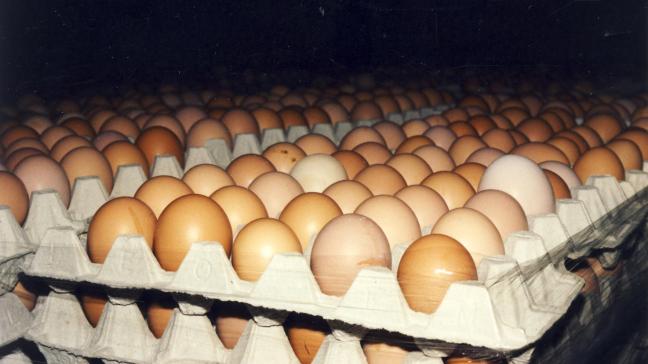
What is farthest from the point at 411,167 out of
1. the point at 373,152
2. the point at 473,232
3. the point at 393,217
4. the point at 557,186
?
the point at 473,232

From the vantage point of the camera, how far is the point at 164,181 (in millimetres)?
2598

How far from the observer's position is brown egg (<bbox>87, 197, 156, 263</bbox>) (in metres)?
2.30

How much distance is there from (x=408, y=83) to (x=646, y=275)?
430cm

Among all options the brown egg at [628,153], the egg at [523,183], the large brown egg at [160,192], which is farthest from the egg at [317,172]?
the brown egg at [628,153]

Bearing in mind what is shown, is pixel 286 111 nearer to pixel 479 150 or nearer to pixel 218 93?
pixel 218 93

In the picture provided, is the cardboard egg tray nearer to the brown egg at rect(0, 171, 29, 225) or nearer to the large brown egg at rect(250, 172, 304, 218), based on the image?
the brown egg at rect(0, 171, 29, 225)

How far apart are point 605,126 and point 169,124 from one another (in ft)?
8.11

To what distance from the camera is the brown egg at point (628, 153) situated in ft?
10.8

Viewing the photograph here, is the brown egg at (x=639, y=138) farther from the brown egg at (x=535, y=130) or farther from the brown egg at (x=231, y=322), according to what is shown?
the brown egg at (x=231, y=322)

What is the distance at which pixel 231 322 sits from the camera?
7.48 feet

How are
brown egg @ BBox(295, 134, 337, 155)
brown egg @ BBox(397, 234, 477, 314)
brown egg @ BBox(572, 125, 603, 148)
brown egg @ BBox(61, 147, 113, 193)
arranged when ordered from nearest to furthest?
brown egg @ BBox(397, 234, 477, 314) < brown egg @ BBox(61, 147, 113, 193) < brown egg @ BBox(295, 134, 337, 155) < brown egg @ BBox(572, 125, 603, 148)

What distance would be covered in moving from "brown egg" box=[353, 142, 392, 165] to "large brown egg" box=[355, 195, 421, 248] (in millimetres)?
857

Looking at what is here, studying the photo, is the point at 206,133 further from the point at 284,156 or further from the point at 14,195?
the point at 14,195

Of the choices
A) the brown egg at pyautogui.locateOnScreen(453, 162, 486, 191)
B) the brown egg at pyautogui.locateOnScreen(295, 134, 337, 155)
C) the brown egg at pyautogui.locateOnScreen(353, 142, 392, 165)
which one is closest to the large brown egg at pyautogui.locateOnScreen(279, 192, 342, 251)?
the brown egg at pyautogui.locateOnScreen(453, 162, 486, 191)
